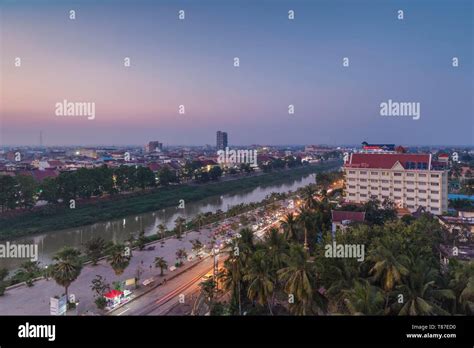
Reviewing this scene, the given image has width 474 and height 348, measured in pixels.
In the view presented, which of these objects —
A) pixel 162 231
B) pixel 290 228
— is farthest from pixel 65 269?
pixel 290 228

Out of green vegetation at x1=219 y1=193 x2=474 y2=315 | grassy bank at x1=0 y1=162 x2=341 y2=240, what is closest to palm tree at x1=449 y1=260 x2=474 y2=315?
green vegetation at x1=219 y1=193 x2=474 y2=315

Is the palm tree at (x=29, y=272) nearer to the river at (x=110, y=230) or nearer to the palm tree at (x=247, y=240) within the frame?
the river at (x=110, y=230)

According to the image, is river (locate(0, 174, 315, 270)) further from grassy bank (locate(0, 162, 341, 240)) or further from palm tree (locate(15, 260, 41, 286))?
palm tree (locate(15, 260, 41, 286))

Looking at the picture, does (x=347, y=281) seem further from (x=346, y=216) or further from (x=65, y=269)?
(x=346, y=216)

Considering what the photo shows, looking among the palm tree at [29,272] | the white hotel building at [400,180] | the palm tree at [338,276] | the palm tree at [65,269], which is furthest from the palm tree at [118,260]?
the white hotel building at [400,180]
